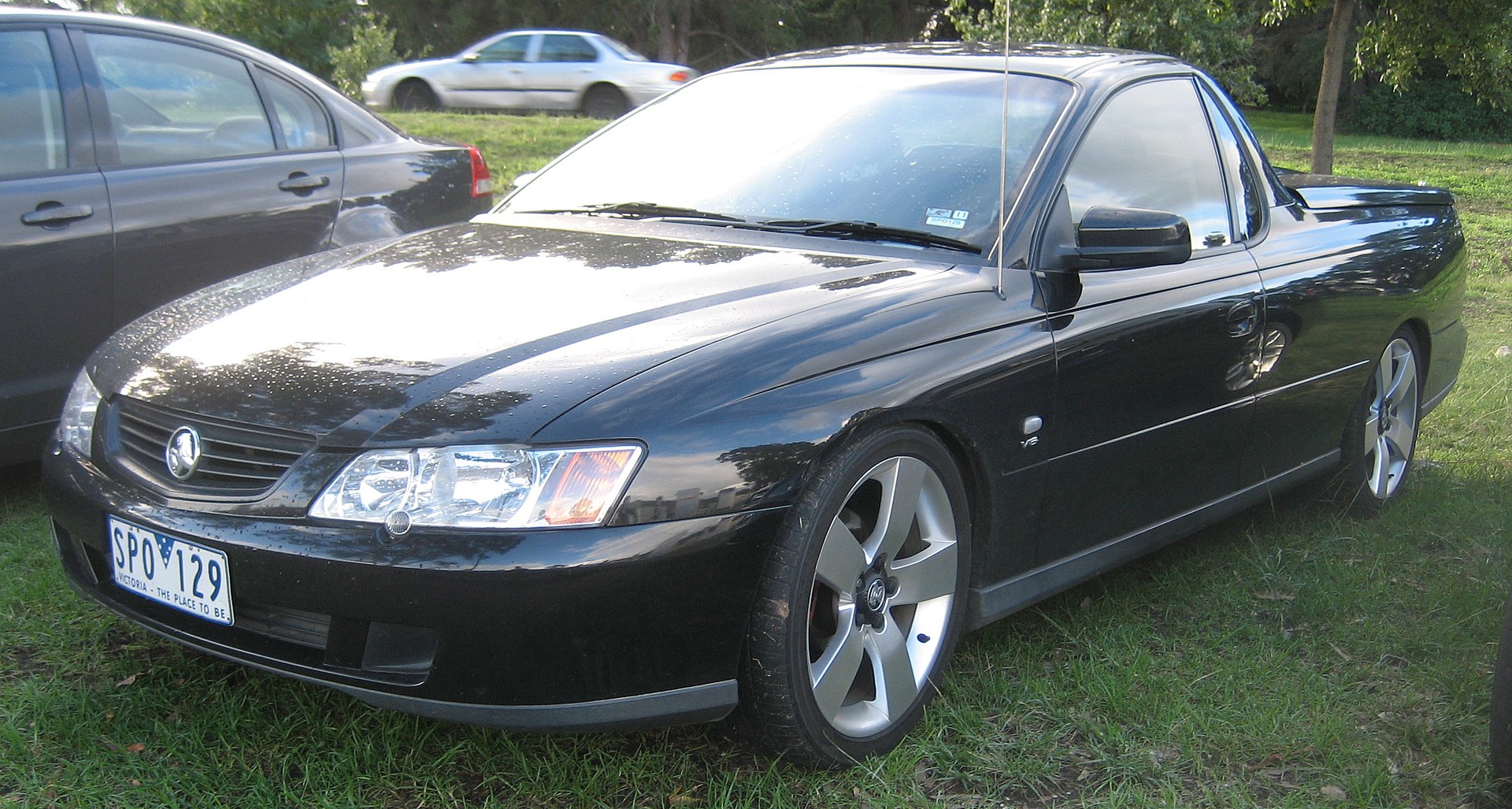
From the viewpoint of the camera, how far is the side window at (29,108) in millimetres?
4000

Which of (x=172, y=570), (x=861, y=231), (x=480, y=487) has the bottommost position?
(x=172, y=570)

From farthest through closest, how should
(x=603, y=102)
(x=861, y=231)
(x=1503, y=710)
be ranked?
(x=603, y=102), (x=861, y=231), (x=1503, y=710)

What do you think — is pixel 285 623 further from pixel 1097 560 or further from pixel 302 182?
pixel 302 182

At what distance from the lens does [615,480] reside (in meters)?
2.29

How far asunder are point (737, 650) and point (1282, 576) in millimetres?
2191

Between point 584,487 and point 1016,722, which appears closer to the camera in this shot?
point 584,487

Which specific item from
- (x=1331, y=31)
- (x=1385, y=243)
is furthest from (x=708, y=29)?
(x=1385, y=243)

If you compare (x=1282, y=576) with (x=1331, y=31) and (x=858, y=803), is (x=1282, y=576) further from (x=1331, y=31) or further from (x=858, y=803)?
(x=1331, y=31)

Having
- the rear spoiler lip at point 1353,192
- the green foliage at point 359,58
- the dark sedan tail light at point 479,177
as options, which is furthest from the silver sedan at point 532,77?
the rear spoiler lip at point 1353,192

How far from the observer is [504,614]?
2.23m

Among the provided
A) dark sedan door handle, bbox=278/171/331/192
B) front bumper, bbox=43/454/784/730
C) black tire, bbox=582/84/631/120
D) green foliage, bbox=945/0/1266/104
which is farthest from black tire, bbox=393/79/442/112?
front bumper, bbox=43/454/784/730

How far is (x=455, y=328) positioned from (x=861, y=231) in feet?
A: 3.46

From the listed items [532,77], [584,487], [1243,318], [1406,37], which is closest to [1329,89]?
[1406,37]

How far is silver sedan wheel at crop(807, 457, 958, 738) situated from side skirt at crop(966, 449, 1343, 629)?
14cm
